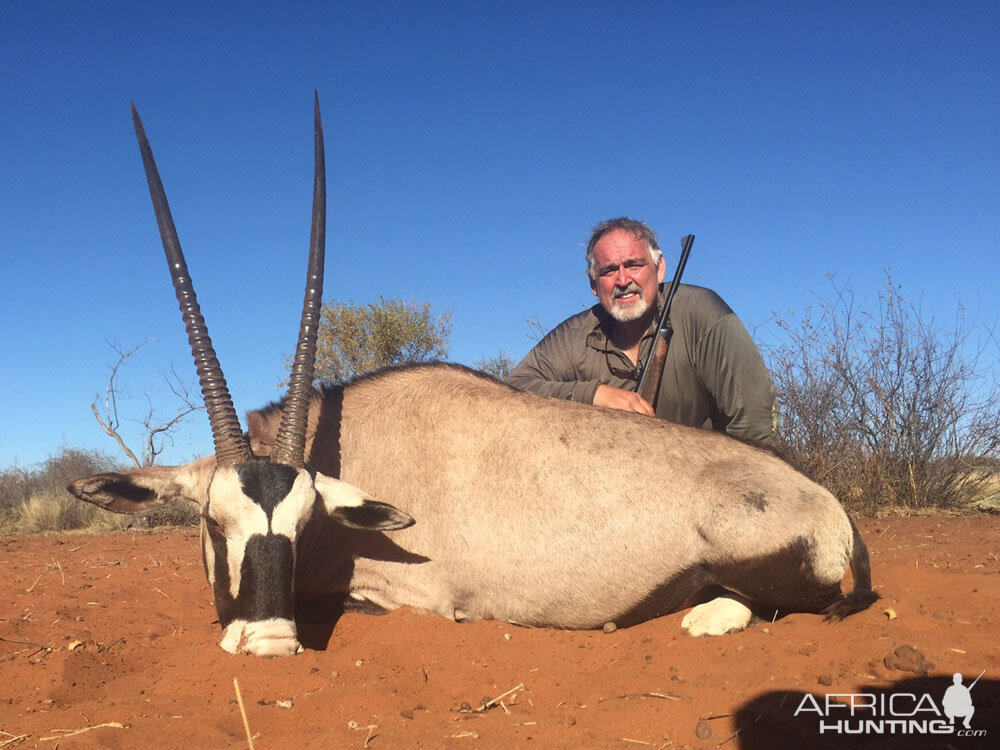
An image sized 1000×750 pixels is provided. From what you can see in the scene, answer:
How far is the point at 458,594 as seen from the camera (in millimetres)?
4094

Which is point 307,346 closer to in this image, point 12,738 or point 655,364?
point 12,738

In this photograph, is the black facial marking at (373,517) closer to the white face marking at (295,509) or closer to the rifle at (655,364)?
the white face marking at (295,509)

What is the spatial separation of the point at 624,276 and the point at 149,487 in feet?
12.3

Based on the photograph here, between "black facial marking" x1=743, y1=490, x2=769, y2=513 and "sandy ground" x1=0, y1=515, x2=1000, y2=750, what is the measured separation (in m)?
0.58

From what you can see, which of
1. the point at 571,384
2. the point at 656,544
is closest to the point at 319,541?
the point at 656,544

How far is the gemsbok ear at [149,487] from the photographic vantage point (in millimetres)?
4090

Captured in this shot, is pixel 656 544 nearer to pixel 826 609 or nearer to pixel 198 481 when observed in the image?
pixel 826 609

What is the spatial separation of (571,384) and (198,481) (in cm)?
262

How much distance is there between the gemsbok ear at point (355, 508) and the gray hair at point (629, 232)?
3.16 metres

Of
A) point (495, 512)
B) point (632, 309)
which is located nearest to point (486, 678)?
point (495, 512)

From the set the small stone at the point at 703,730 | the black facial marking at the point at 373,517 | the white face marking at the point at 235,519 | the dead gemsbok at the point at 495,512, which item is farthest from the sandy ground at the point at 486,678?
the black facial marking at the point at 373,517

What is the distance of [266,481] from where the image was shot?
363 centimetres

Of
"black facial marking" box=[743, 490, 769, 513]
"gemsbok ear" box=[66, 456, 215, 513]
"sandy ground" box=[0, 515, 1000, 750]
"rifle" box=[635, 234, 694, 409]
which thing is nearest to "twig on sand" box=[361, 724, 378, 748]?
"sandy ground" box=[0, 515, 1000, 750]

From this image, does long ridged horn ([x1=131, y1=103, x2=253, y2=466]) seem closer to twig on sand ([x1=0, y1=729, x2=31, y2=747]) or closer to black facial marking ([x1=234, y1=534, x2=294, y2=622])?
black facial marking ([x1=234, y1=534, x2=294, y2=622])
